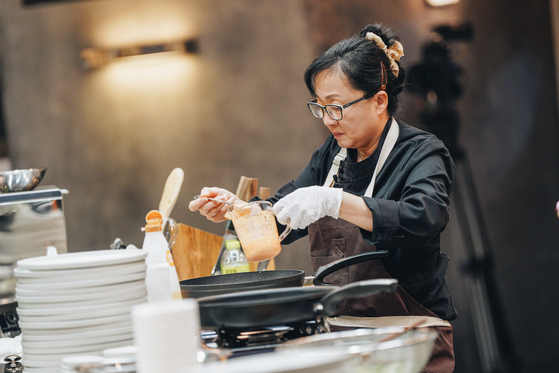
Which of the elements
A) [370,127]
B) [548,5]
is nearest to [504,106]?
[548,5]

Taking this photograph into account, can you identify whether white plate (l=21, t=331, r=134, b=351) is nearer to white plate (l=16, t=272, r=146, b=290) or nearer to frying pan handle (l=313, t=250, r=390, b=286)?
white plate (l=16, t=272, r=146, b=290)

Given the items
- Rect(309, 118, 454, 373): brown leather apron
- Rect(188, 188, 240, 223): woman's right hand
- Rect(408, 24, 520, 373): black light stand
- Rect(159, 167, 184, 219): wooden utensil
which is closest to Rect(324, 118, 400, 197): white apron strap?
Rect(309, 118, 454, 373): brown leather apron

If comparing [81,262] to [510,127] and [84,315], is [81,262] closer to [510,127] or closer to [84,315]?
[84,315]

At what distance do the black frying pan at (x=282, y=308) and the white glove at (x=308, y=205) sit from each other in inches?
20.0

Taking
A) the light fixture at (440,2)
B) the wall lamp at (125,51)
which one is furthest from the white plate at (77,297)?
the light fixture at (440,2)

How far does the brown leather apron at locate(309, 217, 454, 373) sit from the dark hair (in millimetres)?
476

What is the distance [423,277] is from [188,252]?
93 cm

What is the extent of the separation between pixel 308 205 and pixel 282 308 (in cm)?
57

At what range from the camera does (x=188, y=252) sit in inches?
88.3

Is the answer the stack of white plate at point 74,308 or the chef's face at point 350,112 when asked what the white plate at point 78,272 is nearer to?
the stack of white plate at point 74,308

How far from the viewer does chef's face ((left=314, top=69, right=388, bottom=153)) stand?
194 cm

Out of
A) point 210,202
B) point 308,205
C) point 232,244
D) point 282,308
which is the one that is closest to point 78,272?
point 282,308

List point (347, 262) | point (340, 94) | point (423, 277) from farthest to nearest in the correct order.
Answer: point (340, 94), point (423, 277), point (347, 262)

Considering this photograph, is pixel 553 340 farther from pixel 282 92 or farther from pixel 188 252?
pixel 188 252
